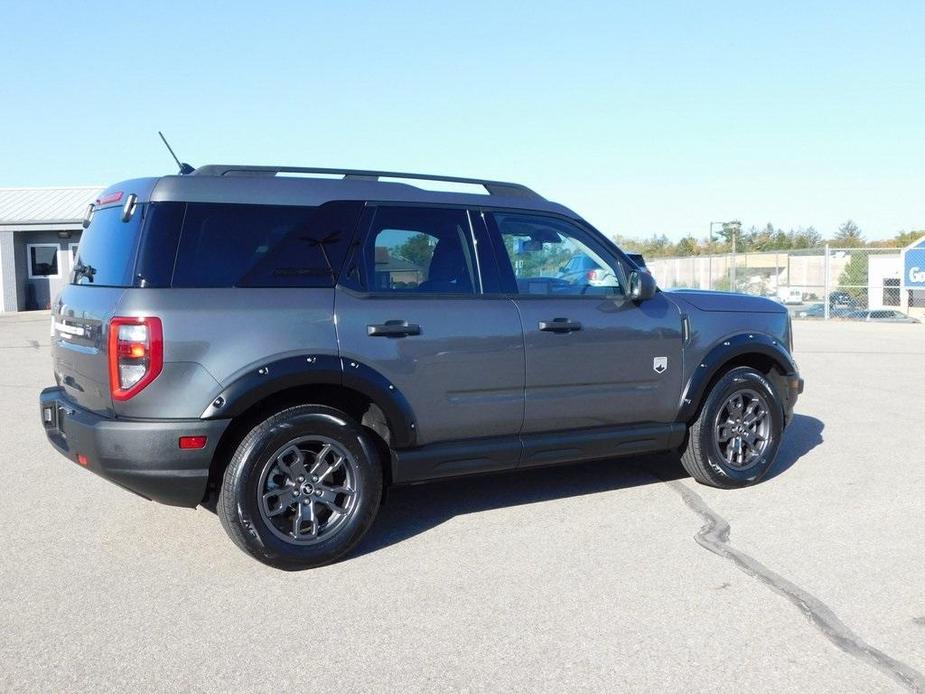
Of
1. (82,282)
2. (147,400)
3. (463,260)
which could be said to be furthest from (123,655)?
(463,260)

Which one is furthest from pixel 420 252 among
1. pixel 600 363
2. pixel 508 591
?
pixel 508 591

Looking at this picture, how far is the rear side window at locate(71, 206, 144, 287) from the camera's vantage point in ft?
14.9

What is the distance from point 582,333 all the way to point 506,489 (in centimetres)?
131

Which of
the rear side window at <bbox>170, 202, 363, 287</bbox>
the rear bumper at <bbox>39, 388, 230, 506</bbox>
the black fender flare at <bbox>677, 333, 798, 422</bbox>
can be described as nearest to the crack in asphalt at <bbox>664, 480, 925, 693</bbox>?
the black fender flare at <bbox>677, 333, 798, 422</bbox>

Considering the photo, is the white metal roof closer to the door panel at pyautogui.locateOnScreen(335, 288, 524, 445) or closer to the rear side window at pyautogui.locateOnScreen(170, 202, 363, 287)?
the rear side window at pyautogui.locateOnScreen(170, 202, 363, 287)

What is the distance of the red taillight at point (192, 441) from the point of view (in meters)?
4.38

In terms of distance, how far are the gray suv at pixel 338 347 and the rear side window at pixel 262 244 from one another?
0.01 metres

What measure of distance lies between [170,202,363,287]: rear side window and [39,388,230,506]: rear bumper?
0.70 metres

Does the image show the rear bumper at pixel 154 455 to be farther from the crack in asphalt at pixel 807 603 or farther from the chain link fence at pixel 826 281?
the chain link fence at pixel 826 281

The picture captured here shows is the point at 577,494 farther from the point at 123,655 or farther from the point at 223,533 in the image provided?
the point at 123,655

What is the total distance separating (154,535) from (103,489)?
1258mm

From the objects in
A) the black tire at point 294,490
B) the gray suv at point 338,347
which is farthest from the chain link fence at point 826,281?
the black tire at point 294,490

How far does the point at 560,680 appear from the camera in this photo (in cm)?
340

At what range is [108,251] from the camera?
481 cm
